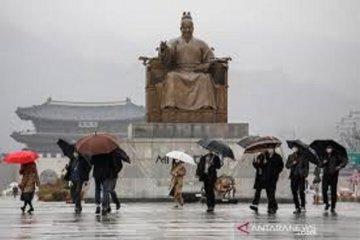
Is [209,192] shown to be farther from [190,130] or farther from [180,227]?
[190,130]

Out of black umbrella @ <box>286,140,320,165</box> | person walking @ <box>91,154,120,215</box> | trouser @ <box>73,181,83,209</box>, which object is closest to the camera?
person walking @ <box>91,154,120,215</box>

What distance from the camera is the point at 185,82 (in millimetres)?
23234

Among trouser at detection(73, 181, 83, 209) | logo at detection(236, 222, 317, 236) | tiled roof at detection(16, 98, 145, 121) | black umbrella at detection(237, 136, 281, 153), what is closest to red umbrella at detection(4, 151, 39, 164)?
trouser at detection(73, 181, 83, 209)

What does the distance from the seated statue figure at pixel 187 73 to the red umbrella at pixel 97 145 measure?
841 centimetres

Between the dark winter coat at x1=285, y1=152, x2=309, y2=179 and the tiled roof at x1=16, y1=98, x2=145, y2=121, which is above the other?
the tiled roof at x1=16, y1=98, x2=145, y2=121

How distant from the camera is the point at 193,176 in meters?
22.4

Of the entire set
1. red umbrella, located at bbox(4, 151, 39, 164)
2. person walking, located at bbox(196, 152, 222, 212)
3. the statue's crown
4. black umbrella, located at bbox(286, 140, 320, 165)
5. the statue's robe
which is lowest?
person walking, located at bbox(196, 152, 222, 212)

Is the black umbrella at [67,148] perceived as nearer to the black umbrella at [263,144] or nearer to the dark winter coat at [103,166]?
the dark winter coat at [103,166]

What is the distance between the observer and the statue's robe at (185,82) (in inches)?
916

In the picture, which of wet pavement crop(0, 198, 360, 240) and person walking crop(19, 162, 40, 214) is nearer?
wet pavement crop(0, 198, 360, 240)

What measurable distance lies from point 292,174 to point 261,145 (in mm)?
844

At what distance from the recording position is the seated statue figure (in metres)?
23.3

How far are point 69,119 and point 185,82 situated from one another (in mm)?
67800

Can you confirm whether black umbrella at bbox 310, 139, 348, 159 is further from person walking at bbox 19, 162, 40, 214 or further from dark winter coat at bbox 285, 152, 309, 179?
person walking at bbox 19, 162, 40, 214
